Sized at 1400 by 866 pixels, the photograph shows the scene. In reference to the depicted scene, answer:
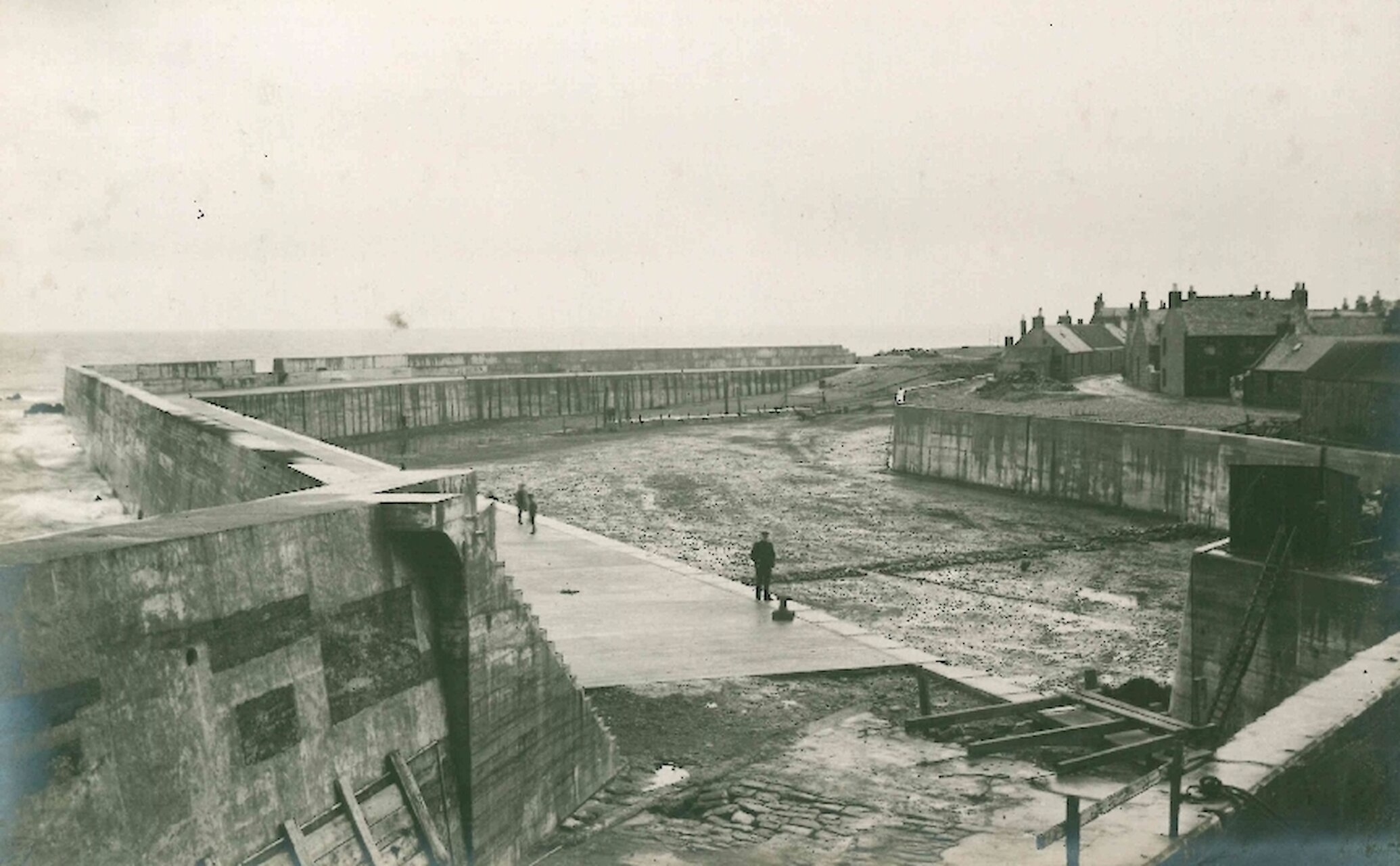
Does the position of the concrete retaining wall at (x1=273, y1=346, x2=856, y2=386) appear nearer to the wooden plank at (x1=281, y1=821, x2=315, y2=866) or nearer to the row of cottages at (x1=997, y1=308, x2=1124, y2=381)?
the row of cottages at (x1=997, y1=308, x2=1124, y2=381)

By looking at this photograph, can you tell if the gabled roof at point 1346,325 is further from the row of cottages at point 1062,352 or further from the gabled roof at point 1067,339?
the gabled roof at point 1067,339

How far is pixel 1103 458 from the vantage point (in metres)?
35.7

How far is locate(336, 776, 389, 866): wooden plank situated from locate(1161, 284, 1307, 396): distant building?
48076 millimetres

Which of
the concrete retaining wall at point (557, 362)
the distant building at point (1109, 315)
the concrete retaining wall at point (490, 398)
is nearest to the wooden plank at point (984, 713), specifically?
the concrete retaining wall at point (490, 398)

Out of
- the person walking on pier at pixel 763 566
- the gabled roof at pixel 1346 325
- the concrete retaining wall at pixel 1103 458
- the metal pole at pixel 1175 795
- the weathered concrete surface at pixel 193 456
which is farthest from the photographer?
the gabled roof at pixel 1346 325

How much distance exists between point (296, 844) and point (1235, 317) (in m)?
50.7

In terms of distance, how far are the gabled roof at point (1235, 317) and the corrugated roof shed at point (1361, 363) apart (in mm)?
19097

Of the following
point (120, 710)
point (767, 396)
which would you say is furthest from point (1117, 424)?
point (767, 396)

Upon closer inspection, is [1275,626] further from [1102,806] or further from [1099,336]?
[1099,336]

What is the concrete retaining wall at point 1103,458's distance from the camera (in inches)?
1114

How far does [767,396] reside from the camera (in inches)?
2968

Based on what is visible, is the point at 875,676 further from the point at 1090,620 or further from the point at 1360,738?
the point at 1090,620

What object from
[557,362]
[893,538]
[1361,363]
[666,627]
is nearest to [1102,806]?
[666,627]

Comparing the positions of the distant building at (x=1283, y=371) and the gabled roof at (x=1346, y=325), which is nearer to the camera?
the distant building at (x=1283, y=371)
